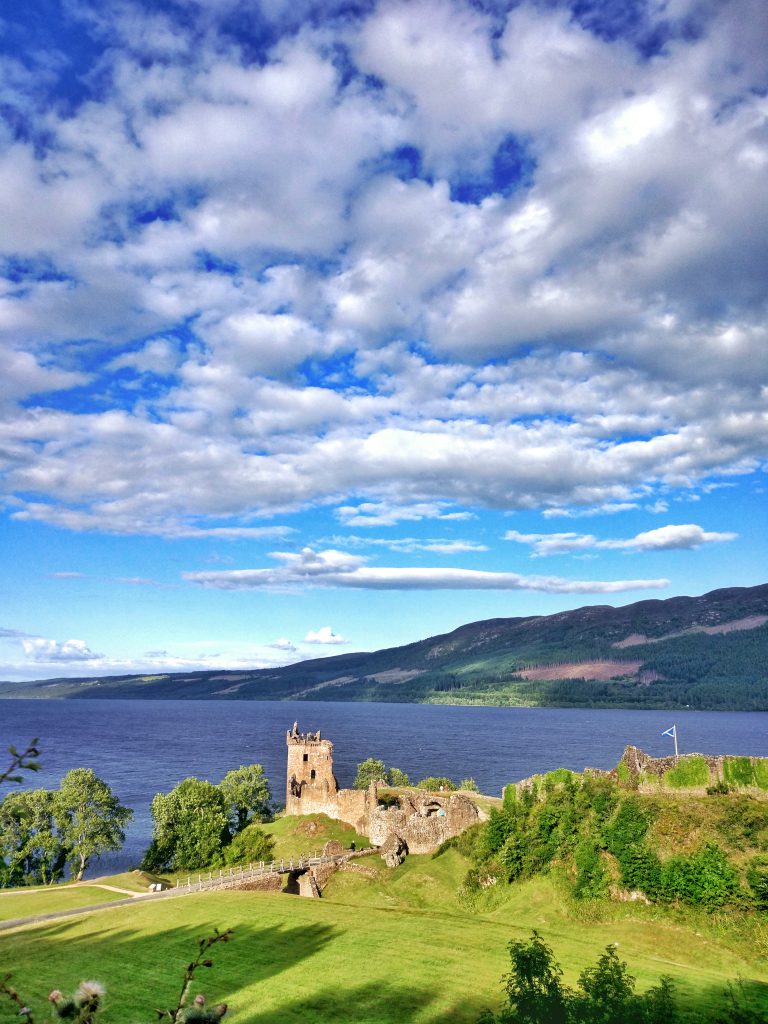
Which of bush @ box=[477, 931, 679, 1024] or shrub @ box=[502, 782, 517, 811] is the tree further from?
bush @ box=[477, 931, 679, 1024]

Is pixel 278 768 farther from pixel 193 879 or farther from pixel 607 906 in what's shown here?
pixel 607 906

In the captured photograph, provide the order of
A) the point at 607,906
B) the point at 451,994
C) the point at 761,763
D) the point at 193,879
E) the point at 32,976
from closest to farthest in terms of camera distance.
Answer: the point at 451,994 < the point at 32,976 < the point at 607,906 < the point at 761,763 < the point at 193,879

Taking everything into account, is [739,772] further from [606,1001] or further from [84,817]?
[84,817]

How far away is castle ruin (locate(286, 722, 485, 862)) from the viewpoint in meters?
69.2

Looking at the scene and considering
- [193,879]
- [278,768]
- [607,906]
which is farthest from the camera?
[278,768]

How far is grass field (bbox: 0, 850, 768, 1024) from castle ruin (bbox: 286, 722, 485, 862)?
54.6ft

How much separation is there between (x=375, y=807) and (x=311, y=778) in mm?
11199

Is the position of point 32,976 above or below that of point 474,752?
above

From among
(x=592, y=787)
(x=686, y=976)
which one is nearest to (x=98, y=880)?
(x=592, y=787)

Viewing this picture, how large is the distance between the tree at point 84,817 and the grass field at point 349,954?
2755cm

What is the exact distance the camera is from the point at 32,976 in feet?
124

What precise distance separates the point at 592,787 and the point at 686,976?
804 inches

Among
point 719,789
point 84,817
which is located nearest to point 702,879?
point 719,789

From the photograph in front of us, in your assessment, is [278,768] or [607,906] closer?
[607,906]
